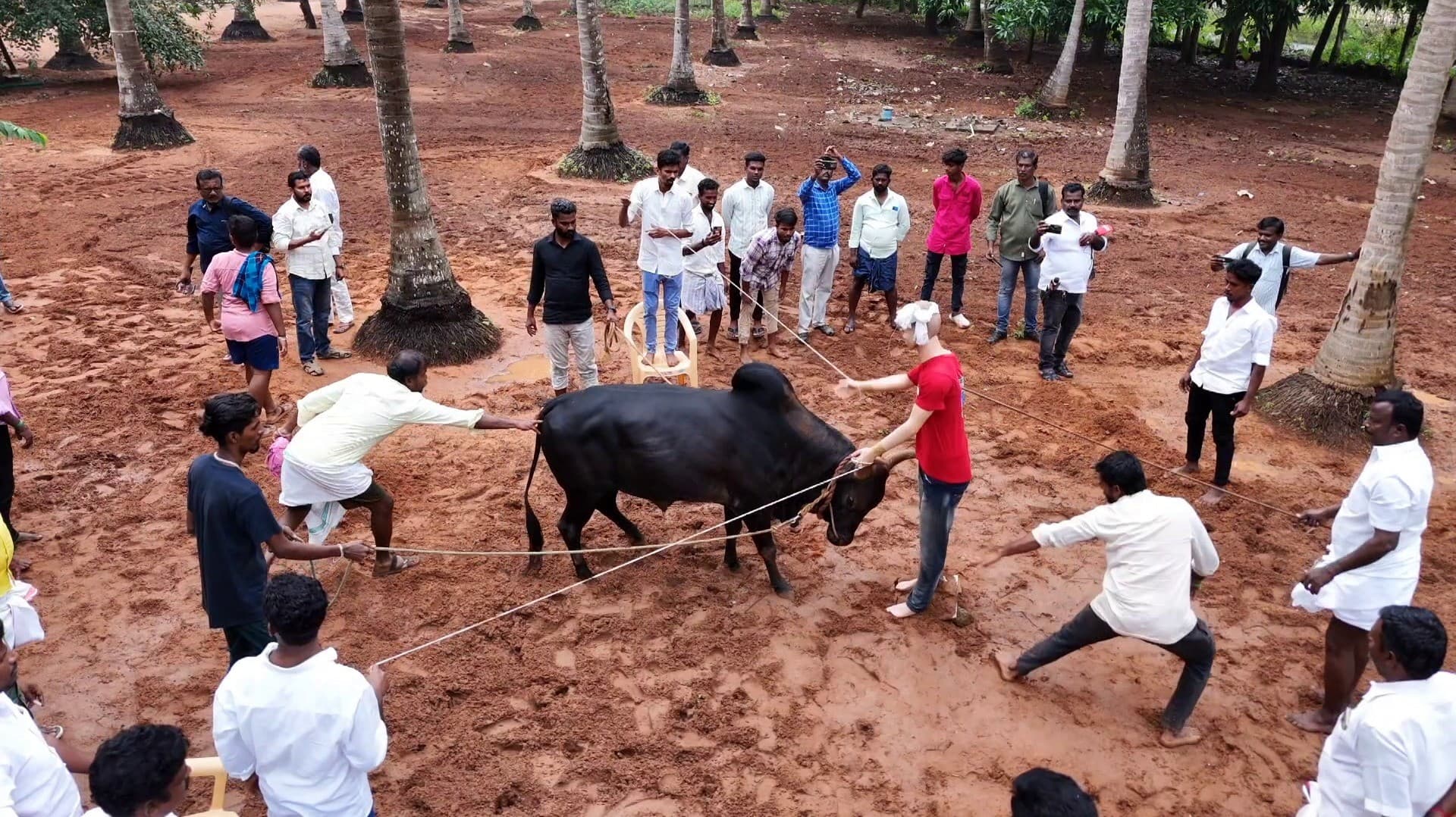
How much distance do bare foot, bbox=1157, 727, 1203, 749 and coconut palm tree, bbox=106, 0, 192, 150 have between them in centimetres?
1881

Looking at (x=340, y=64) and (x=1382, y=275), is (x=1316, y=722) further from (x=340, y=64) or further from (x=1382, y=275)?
(x=340, y=64)

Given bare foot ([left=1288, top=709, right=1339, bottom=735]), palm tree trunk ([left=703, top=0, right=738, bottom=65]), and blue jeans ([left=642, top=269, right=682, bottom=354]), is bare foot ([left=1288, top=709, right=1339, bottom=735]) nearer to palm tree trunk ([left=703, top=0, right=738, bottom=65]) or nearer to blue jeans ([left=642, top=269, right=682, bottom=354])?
blue jeans ([left=642, top=269, right=682, bottom=354])

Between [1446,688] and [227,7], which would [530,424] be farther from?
[227,7]

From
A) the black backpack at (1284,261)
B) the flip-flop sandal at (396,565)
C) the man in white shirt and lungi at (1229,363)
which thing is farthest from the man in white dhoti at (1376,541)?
the flip-flop sandal at (396,565)

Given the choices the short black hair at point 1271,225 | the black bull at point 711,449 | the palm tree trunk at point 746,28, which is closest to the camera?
the black bull at point 711,449

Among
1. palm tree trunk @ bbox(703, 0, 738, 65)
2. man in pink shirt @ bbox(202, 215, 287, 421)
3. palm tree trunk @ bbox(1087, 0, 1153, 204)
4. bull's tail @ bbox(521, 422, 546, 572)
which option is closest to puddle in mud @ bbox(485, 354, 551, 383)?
man in pink shirt @ bbox(202, 215, 287, 421)

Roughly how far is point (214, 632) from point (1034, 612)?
512 centimetres

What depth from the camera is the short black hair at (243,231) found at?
773 centimetres

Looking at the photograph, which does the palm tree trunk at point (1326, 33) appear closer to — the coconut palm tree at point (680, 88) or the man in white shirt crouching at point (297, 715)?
the coconut palm tree at point (680, 88)

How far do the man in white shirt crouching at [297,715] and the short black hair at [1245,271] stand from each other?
629cm

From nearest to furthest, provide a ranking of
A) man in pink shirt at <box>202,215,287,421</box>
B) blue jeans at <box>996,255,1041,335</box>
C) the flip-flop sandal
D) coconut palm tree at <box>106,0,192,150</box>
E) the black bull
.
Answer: the black bull < the flip-flop sandal < man in pink shirt at <box>202,215,287,421</box> < blue jeans at <box>996,255,1041,335</box> < coconut palm tree at <box>106,0,192,150</box>

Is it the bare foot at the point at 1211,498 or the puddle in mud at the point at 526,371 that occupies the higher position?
the bare foot at the point at 1211,498

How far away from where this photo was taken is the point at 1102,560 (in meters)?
6.93

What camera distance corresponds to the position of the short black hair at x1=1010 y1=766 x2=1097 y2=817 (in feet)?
9.37
